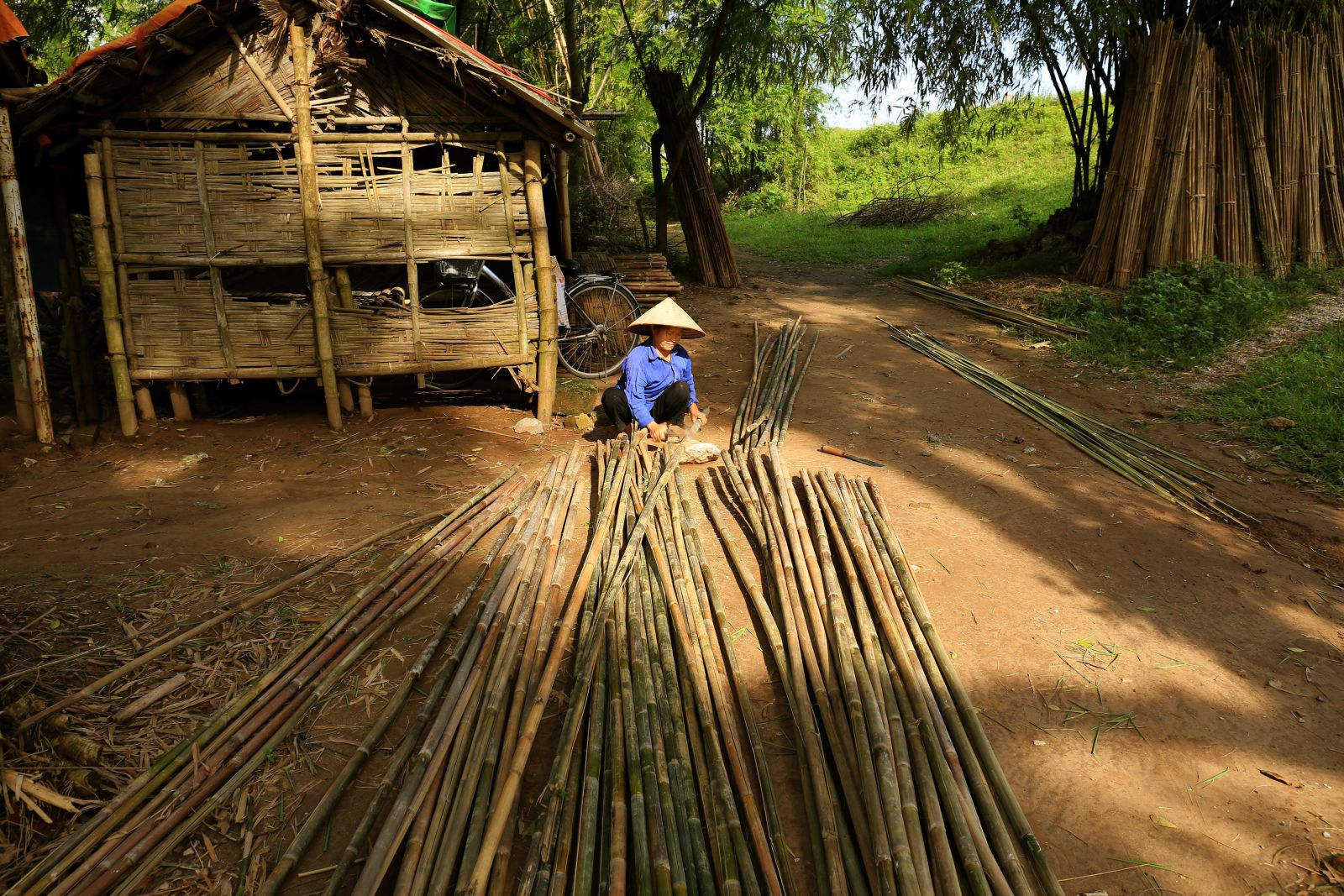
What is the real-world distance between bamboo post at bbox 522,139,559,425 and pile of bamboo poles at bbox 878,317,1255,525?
3.18 metres

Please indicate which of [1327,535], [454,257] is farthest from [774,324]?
[1327,535]

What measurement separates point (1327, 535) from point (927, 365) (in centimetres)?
316

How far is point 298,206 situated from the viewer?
5.14 meters

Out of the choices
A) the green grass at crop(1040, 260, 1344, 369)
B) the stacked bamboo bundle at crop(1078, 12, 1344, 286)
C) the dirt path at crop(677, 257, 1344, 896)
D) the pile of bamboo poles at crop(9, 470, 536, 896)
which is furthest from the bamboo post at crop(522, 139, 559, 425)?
the stacked bamboo bundle at crop(1078, 12, 1344, 286)

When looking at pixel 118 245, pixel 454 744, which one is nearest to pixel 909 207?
pixel 118 245

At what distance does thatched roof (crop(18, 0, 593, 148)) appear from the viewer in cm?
462

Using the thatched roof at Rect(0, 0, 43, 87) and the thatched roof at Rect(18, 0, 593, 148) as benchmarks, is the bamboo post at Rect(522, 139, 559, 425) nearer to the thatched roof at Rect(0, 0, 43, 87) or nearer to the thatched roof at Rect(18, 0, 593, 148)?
the thatched roof at Rect(18, 0, 593, 148)

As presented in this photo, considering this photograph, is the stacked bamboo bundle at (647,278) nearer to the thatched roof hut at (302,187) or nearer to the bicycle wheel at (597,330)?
the bicycle wheel at (597,330)

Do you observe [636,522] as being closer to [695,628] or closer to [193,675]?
[695,628]

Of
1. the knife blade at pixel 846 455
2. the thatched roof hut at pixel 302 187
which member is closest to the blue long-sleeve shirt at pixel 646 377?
the knife blade at pixel 846 455

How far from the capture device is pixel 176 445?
17.0 feet

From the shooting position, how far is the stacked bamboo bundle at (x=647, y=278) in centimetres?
764

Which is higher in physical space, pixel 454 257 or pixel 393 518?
pixel 454 257

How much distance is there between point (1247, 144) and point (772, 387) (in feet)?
16.6
